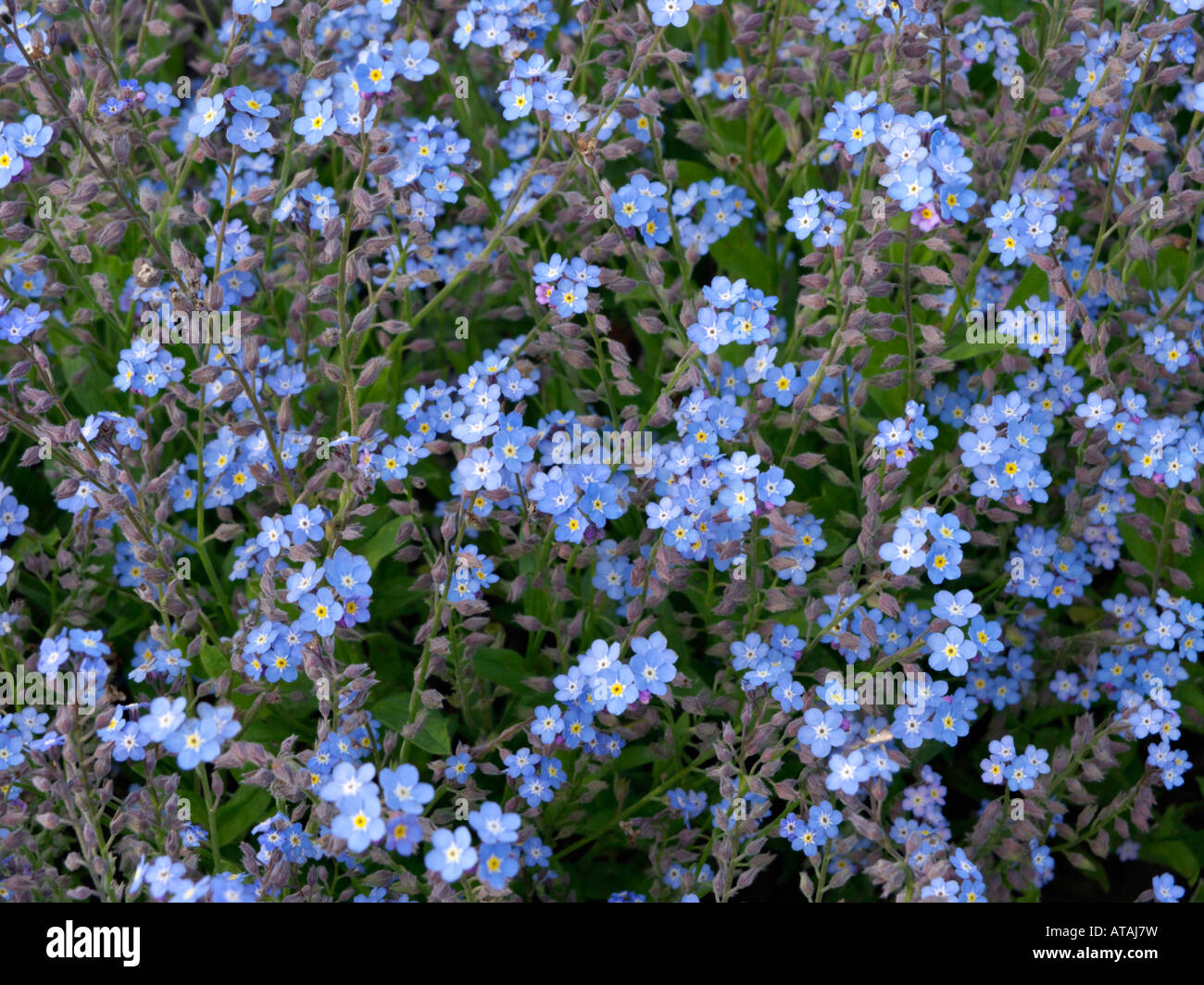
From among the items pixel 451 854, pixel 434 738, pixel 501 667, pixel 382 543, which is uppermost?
pixel 382 543

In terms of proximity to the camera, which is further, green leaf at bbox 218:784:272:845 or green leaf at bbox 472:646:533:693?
green leaf at bbox 472:646:533:693

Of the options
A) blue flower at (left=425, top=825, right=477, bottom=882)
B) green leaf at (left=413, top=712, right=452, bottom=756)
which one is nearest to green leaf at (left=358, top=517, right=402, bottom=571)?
green leaf at (left=413, top=712, right=452, bottom=756)

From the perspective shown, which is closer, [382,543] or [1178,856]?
[382,543]

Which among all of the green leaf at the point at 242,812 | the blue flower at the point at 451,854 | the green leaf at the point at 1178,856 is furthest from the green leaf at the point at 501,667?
the green leaf at the point at 1178,856

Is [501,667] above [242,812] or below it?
above

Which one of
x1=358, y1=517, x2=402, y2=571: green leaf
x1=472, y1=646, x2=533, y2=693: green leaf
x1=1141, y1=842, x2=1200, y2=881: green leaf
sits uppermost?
x1=358, y1=517, x2=402, y2=571: green leaf

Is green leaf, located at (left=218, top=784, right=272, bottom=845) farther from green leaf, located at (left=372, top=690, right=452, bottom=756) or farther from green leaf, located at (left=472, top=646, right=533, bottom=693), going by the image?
green leaf, located at (left=472, top=646, right=533, bottom=693)

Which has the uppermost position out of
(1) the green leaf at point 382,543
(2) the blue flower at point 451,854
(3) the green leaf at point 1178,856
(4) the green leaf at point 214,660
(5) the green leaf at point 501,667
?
(1) the green leaf at point 382,543

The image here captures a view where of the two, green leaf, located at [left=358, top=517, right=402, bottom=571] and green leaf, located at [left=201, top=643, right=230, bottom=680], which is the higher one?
green leaf, located at [left=358, top=517, right=402, bottom=571]

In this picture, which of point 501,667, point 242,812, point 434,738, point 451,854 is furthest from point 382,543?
point 451,854

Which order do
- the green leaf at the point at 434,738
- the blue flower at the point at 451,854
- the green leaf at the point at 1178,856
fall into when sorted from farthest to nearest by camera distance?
the green leaf at the point at 1178,856
the green leaf at the point at 434,738
the blue flower at the point at 451,854

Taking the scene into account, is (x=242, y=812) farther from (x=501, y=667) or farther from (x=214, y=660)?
(x=501, y=667)

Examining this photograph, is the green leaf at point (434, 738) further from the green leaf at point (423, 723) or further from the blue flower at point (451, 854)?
the blue flower at point (451, 854)
